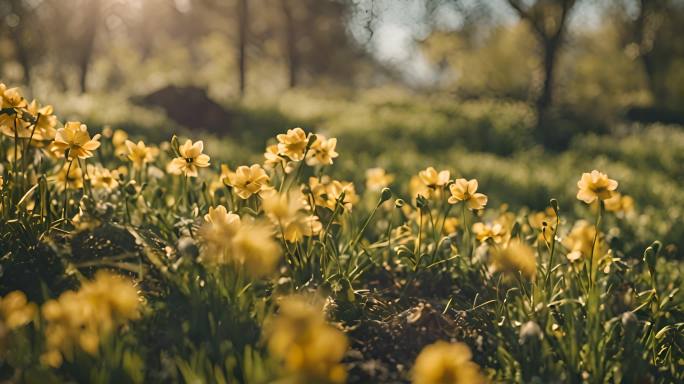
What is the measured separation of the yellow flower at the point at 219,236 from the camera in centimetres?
159

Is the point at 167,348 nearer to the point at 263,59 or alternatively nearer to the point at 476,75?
the point at 476,75

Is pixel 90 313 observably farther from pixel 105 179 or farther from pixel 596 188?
pixel 596 188

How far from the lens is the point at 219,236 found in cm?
159

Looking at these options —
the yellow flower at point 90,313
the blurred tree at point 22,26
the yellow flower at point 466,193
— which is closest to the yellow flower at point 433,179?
the yellow flower at point 466,193

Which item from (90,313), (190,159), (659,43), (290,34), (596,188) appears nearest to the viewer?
(90,313)

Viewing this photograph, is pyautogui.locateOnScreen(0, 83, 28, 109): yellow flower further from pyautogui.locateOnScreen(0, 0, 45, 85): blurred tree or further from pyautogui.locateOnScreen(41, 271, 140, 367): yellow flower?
pyautogui.locateOnScreen(0, 0, 45, 85): blurred tree

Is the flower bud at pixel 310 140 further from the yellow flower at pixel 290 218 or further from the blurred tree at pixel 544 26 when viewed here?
the blurred tree at pixel 544 26

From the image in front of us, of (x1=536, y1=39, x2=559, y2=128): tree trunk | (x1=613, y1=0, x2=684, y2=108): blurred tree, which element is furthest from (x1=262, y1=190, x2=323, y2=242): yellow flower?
(x1=613, y1=0, x2=684, y2=108): blurred tree

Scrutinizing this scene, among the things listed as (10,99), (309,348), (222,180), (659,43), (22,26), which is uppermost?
(659,43)

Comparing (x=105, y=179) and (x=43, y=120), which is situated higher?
(x=43, y=120)

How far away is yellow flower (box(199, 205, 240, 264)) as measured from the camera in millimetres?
1591

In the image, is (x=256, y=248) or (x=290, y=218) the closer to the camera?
(x=256, y=248)

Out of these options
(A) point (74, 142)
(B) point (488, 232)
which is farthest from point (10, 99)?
(B) point (488, 232)

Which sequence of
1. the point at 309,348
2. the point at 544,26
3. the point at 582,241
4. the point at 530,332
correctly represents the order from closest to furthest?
the point at 309,348
the point at 530,332
the point at 582,241
the point at 544,26
